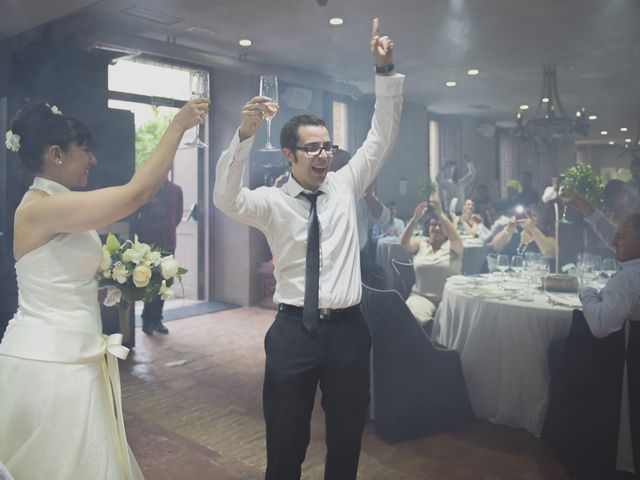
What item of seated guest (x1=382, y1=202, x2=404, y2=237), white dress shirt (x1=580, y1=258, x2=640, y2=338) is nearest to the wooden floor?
white dress shirt (x1=580, y1=258, x2=640, y2=338)

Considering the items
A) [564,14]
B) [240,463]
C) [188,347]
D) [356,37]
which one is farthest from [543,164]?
[240,463]

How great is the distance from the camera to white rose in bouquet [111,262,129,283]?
170 centimetres

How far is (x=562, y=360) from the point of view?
108 inches

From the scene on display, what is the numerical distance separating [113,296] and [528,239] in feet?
12.0

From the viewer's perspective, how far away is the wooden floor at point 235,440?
2.64m

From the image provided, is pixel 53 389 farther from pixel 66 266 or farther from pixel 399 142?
pixel 399 142

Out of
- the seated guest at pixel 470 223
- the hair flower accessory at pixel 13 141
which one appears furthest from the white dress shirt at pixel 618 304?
the seated guest at pixel 470 223

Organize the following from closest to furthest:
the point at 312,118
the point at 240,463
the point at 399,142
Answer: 1. the point at 312,118
2. the point at 240,463
3. the point at 399,142

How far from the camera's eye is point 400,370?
2.91 m

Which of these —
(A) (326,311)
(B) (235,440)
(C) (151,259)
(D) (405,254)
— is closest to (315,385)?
(A) (326,311)

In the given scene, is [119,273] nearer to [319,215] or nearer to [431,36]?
[319,215]

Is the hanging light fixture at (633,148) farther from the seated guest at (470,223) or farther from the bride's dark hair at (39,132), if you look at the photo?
the bride's dark hair at (39,132)

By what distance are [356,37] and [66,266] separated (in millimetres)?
4400

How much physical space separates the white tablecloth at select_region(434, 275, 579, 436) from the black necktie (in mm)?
1591
